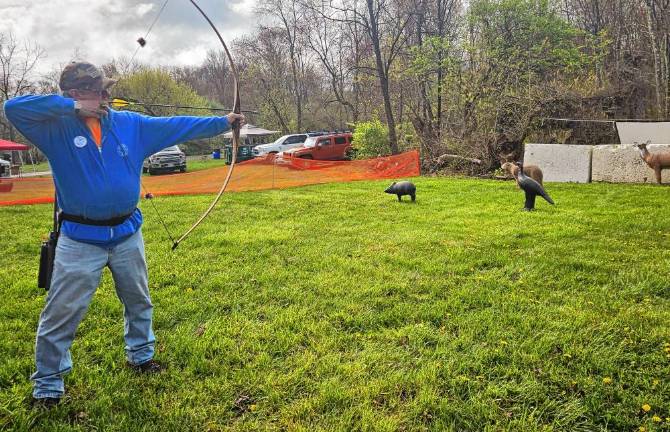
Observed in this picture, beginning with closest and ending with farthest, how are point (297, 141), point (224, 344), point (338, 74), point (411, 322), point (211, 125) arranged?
point (211, 125), point (224, 344), point (411, 322), point (297, 141), point (338, 74)

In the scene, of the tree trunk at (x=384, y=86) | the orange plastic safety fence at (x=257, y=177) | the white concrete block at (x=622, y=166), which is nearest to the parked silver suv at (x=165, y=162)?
the orange plastic safety fence at (x=257, y=177)

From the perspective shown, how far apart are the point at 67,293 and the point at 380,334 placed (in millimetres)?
1998

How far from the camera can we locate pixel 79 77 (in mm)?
2352

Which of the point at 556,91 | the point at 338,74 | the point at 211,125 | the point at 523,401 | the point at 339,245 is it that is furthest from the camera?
the point at 338,74

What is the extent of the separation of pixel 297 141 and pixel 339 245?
21.4 m

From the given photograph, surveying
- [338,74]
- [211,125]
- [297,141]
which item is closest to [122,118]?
[211,125]

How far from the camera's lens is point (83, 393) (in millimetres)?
2576

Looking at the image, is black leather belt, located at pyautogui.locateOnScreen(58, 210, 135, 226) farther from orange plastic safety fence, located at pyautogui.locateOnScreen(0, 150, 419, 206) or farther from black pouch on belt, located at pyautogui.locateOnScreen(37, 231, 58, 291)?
orange plastic safety fence, located at pyautogui.locateOnScreen(0, 150, 419, 206)

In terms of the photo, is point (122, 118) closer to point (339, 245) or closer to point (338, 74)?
point (339, 245)

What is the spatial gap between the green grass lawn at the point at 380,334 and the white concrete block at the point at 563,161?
17.4 ft

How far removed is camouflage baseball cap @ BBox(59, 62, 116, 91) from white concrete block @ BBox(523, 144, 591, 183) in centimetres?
1142

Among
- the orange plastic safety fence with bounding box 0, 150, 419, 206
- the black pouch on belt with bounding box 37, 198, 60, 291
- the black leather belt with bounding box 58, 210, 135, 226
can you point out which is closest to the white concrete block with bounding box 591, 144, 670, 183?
the orange plastic safety fence with bounding box 0, 150, 419, 206

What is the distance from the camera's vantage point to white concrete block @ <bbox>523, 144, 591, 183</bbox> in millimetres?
11203

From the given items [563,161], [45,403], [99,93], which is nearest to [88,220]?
[99,93]
